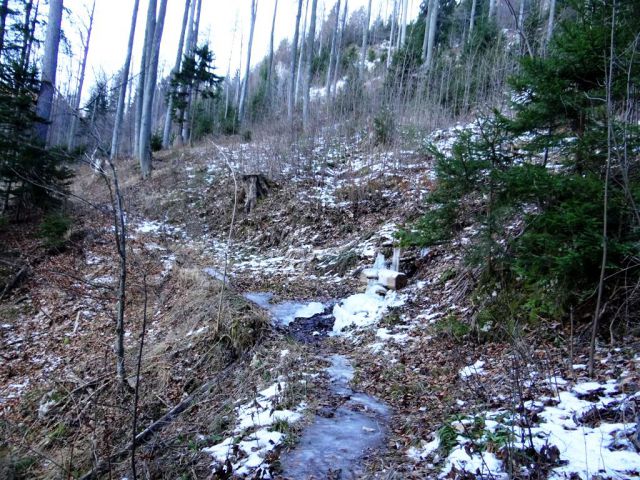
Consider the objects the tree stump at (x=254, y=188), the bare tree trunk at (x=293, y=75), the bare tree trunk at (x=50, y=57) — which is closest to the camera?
the bare tree trunk at (x=50, y=57)

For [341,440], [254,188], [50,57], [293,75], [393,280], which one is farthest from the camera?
[293,75]

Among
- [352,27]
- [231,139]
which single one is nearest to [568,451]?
[231,139]

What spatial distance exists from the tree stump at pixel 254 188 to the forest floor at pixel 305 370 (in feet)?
7.72

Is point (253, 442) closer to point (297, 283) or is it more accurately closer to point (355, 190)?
point (297, 283)

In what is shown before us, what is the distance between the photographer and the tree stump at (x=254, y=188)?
43.2 ft

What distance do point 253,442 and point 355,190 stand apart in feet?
28.6

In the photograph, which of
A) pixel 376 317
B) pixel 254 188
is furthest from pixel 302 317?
pixel 254 188

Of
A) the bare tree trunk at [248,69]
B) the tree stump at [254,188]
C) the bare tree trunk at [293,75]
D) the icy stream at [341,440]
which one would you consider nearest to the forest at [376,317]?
the icy stream at [341,440]

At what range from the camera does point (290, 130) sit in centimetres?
1585

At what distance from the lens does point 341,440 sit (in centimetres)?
334

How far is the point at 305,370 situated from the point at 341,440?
146cm

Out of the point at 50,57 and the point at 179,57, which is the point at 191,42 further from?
the point at 50,57

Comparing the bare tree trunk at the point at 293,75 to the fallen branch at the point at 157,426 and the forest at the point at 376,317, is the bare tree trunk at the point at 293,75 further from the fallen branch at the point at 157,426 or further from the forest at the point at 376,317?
the fallen branch at the point at 157,426

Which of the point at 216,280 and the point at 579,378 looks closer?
the point at 579,378
